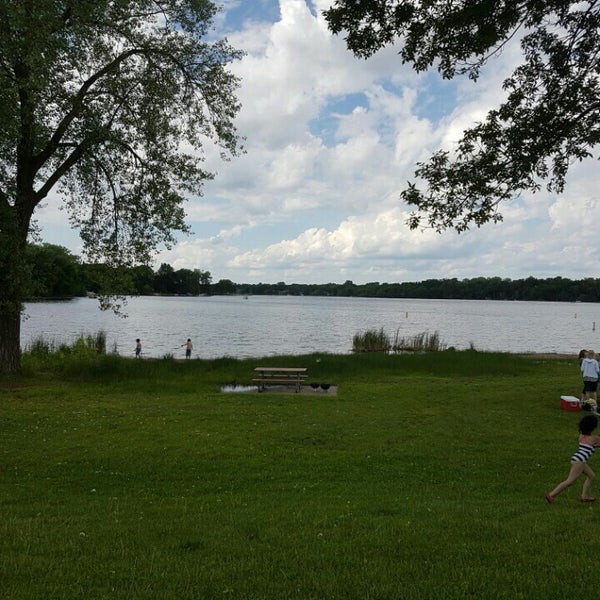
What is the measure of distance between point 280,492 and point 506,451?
5.30 metres

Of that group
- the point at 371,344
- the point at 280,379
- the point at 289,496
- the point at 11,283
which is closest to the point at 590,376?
the point at 280,379

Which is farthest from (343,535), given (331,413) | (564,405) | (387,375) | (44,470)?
(387,375)

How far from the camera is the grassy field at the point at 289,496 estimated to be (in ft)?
15.4

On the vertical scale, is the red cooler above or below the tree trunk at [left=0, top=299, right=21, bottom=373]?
below

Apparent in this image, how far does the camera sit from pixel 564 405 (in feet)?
50.6

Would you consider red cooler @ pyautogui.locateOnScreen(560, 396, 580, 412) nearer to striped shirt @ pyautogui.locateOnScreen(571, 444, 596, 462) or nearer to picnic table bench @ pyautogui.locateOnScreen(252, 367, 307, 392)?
picnic table bench @ pyautogui.locateOnScreen(252, 367, 307, 392)

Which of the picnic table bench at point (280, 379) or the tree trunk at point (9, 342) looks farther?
the picnic table bench at point (280, 379)

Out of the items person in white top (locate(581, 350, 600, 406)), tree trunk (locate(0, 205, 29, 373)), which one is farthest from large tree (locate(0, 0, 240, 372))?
person in white top (locate(581, 350, 600, 406))

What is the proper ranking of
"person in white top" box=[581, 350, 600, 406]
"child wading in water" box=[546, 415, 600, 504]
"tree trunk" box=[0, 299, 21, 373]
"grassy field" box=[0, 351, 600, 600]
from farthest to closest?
1. "tree trunk" box=[0, 299, 21, 373]
2. "person in white top" box=[581, 350, 600, 406]
3. "child wading in water" box=[546, 415, 600, 504]
4. "grassy field" box=[0, 351, 600, 600]

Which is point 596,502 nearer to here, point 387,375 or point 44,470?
point 44,470

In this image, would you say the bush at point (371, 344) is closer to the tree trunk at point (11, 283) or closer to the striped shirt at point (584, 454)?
the tree trunk at point (11, 283)

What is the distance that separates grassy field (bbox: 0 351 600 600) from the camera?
4.69 m

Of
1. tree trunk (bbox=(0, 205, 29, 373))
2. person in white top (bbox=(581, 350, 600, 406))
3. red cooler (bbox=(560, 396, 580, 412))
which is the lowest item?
red cooler (bbox=(560, 396, 580, 412))

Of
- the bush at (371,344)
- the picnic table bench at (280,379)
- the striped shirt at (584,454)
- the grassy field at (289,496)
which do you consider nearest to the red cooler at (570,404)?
the grassy field at (289,496)
